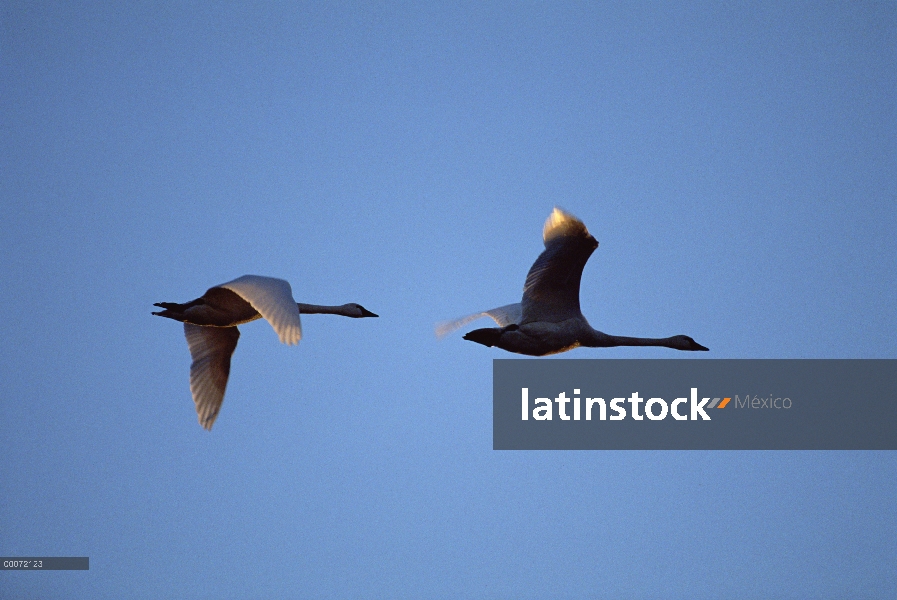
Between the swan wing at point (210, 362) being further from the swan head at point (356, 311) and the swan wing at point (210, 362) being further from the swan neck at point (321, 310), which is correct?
the swan head at point (356, 311)

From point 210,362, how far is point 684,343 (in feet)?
25.2

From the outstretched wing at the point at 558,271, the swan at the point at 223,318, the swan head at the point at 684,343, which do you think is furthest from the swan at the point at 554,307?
the swan at the point at 223,318

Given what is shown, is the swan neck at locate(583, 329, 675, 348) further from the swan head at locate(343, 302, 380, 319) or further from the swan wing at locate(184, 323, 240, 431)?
the swan wing at locate(184, 323, 240, 431)

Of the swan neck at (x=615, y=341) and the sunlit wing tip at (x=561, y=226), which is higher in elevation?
the sunlit wing tip at (x=561, y=226)

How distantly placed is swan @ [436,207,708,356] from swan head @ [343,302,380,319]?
104 inches

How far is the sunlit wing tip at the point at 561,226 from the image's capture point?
15289mm

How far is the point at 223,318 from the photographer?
1808 centimetres

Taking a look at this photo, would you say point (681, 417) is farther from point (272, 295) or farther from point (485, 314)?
point (272, 295)

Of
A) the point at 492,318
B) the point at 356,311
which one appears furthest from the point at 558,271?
the point at 356,311

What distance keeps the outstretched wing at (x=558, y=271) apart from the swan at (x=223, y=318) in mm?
3343

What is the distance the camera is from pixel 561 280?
16250 millimetres

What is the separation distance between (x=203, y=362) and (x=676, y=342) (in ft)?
25.2

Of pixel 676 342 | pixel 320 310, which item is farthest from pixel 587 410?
pixel 320 310

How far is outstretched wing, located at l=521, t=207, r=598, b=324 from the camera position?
1547 cm
